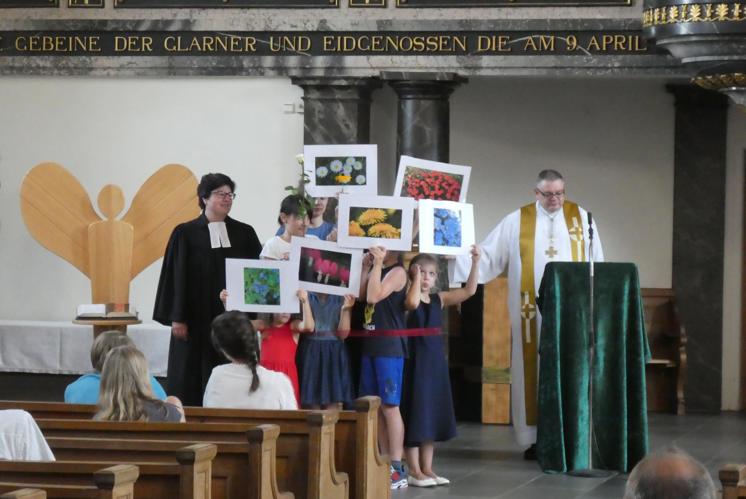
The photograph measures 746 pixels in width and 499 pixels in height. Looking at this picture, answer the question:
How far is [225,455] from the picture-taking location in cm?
561

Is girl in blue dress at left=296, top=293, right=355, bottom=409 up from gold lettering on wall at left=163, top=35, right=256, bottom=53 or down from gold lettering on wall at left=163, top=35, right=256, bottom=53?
down

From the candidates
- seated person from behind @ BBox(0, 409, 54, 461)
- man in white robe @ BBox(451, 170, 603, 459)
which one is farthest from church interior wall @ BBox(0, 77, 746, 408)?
seated person from behind @ BBox(0, 409, 54, 461)

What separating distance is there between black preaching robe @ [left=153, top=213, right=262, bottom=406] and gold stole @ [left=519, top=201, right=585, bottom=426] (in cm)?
208

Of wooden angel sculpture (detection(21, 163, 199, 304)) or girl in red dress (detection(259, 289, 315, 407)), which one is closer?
girl in red dress (detection(259, 289, 315, 407))

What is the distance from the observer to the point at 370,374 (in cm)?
834

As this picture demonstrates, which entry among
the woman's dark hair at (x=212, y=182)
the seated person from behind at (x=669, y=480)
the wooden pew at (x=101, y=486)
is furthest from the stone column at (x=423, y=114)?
the seated person from behind at (x=669, y=480)

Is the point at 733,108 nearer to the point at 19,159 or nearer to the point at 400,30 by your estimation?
the point at 400,30

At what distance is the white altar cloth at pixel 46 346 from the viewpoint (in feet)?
38.8

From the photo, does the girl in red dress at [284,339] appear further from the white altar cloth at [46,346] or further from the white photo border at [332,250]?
the white altar cloth at [46,346]

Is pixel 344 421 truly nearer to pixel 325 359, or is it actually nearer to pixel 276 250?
pixel 325 359

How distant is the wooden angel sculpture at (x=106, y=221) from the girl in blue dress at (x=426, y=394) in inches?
106

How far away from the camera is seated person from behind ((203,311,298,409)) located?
6.87 metres

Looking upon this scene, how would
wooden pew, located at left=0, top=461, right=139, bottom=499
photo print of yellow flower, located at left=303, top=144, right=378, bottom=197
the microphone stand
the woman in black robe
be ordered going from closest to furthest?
wooden pew, located at left=0, top=461, right=139, bottom=499, photo print of yellow flower, located at left=303, top=144, right=378, bottom=197, the woman in black robe, the microphone stand

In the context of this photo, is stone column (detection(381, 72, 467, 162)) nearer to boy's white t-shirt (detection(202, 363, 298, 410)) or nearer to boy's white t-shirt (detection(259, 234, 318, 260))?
boy's white t-shirt (detection(259, 234, 318, 260))
